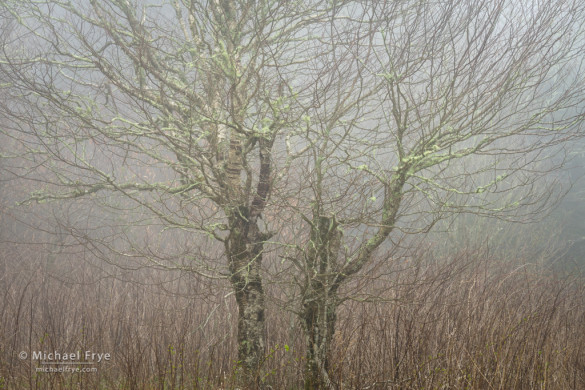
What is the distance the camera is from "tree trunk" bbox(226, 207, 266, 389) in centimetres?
421

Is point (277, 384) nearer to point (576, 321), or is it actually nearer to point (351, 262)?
point (351, 262)

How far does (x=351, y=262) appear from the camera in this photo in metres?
3.86

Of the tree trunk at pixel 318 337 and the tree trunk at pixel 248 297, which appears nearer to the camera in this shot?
the tree trunk at pixel 318 337

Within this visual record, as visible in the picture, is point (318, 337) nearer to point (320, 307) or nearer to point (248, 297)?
point (320, 307)

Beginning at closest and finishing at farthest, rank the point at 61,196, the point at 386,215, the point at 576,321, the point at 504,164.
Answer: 1. the point at 386,215
2. the point at 61,196
3. the point at 576,321
4. the point at 504,164

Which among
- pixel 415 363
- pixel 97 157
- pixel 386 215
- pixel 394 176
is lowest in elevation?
pixel 415 363

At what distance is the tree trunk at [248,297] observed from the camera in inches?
166

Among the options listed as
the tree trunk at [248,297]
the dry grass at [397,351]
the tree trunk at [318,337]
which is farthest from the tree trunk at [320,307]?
the tree trunk at [248,297]

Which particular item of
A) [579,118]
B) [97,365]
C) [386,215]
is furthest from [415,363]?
[97,365]

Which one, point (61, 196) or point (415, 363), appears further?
point (61, 196)

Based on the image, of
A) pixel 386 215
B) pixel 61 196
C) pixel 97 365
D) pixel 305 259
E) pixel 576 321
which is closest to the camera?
pixel 305 259

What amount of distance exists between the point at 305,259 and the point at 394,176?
1.12 m

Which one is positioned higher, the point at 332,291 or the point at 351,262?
the point at 351,262

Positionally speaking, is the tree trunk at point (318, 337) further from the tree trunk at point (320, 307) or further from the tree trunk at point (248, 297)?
the tree trunk at point (248, 297)
